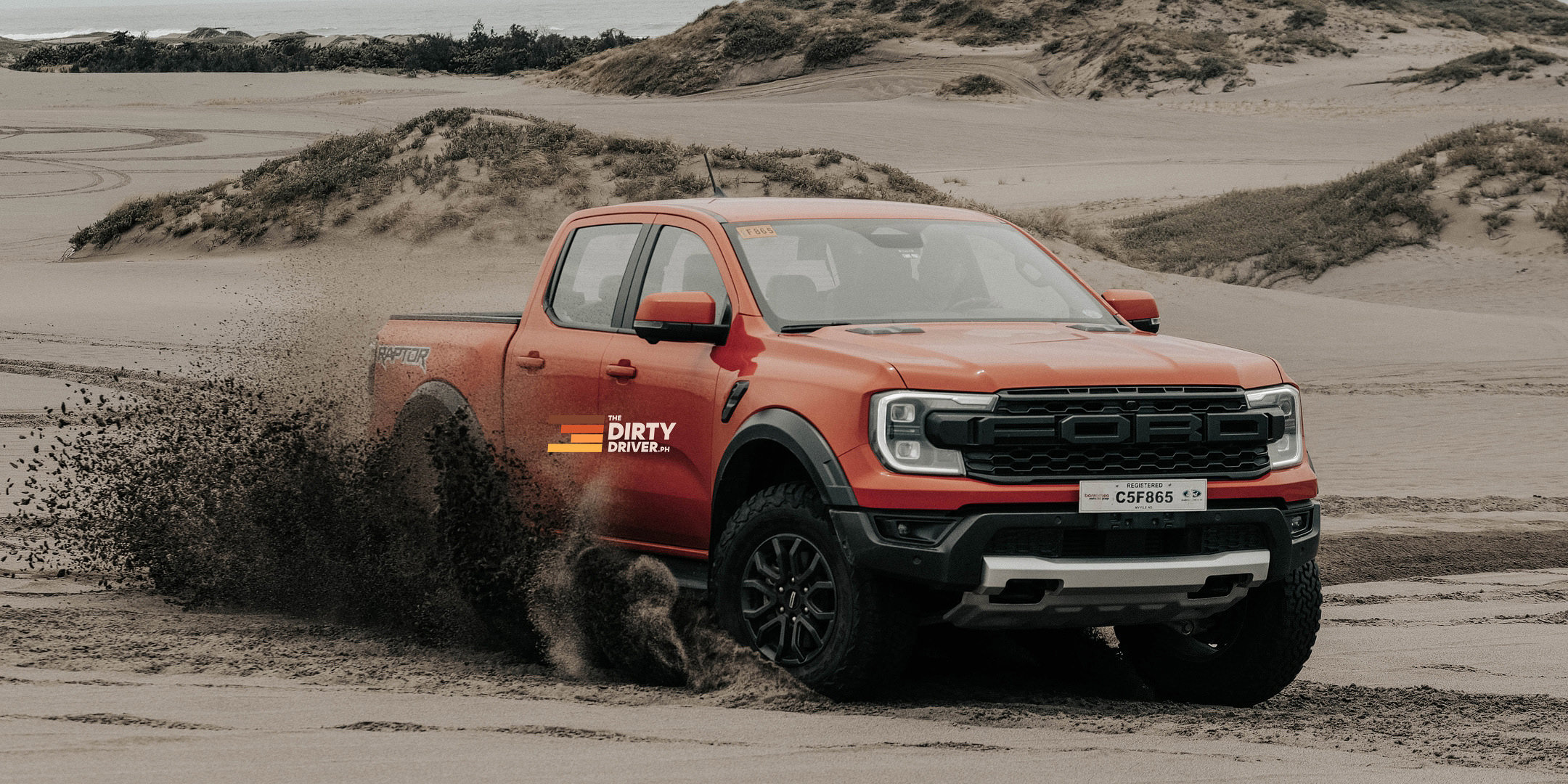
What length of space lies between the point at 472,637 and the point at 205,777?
226cm

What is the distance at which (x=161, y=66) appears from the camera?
7312 centimetres

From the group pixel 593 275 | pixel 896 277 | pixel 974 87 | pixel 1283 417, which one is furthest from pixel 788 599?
pixel 974 87

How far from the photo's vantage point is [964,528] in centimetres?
504

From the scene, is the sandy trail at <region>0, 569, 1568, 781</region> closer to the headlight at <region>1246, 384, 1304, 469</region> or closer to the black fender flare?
the black fender flare

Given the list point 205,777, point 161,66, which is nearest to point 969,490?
point 205,777

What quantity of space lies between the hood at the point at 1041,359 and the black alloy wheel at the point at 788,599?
2.29ft

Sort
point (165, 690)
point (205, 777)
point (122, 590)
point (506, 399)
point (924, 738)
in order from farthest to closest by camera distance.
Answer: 1. point (122, 590)
2. point (506, 399)
3. point (165, 690)
4. point (924, 738)
5. point (205, 777)

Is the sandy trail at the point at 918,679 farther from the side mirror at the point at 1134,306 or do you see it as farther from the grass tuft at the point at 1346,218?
Answer: the side mirror at the point at 1134,306

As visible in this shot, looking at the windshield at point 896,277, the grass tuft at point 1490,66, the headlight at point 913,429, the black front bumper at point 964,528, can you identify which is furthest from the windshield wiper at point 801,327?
the grass tuft at point 1490,66

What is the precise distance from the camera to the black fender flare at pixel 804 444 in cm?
526

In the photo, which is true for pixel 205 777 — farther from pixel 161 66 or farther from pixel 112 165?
pixel 161 66

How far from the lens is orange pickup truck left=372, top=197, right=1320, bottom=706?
5129mm

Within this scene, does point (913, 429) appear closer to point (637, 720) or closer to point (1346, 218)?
point (637, 720)

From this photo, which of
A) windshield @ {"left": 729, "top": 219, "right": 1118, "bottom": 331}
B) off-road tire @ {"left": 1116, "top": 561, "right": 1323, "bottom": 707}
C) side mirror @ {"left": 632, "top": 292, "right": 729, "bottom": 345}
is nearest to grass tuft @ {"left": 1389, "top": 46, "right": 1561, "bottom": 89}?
windshield @ {"left": 729, "top": 219, "right": 1118, "bottom": 331}
